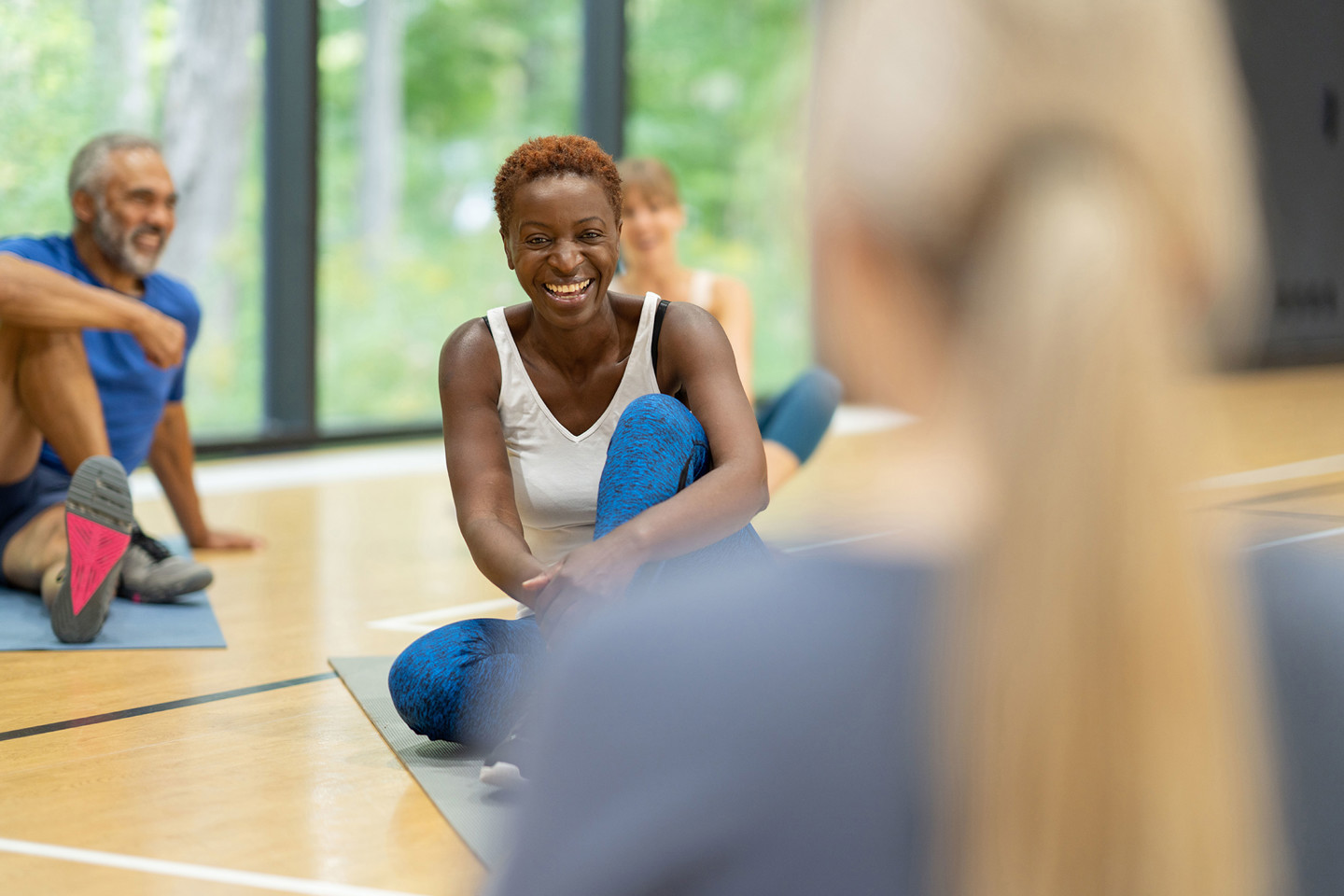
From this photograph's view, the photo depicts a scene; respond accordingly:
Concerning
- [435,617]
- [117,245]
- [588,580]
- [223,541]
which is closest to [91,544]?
[435,617]

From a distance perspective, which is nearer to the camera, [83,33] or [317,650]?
[317,650]

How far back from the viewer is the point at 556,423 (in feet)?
6.56

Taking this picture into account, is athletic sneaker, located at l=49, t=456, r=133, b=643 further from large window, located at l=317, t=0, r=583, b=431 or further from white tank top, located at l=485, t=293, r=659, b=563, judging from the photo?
large window, located at l=317, t=0, r=583, b=431

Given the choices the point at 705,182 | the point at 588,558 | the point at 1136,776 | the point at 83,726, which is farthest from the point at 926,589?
the point at 705,182

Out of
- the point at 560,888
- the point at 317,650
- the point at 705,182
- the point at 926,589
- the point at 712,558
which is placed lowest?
the point at 317,650

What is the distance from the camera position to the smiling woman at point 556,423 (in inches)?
70.3

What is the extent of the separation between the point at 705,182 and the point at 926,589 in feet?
22.0

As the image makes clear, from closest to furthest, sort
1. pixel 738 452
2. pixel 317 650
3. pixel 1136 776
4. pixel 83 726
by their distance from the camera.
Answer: pixel 1136 776 → pixel 738 452 → pixel 83 726 → pixel 317 650

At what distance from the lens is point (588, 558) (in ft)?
5.40

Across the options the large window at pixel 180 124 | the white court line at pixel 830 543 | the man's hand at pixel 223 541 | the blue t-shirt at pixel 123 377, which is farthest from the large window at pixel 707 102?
the white court line at pixel 830 543

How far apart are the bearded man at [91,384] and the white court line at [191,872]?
38.9 inches

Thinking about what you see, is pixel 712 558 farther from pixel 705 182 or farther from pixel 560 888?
pixel 705 182

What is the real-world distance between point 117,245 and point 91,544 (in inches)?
31.3

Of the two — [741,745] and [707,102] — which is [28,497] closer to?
[741,745]
